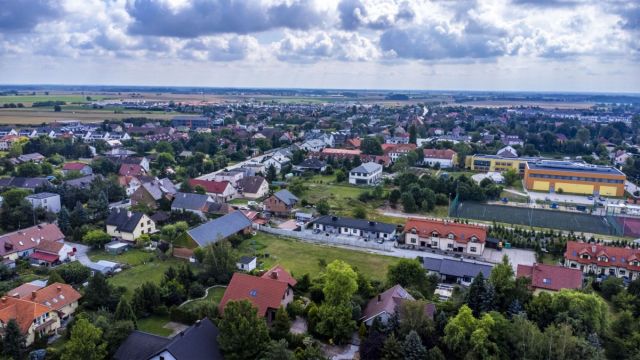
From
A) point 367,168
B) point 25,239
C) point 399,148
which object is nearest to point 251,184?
point 367,168

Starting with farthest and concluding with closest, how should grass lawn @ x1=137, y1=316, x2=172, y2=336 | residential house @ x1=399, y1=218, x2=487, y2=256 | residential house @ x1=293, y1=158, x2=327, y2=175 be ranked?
residential house @ x1=293, y1=158, x2=327, y2=175
residential house @ x1=399, y1=218, x2=487, y2=256
grass lawn @ x1=137, y1=316, x2=172, y2=336

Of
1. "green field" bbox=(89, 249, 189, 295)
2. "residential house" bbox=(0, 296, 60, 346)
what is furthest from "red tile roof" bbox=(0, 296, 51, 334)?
"green field" bbox=(89, 249, 189, 295)

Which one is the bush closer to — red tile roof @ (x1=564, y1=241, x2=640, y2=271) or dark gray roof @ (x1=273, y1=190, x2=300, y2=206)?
dark gray roof @ (x1=273, y1=190, x2=300, y2=206)

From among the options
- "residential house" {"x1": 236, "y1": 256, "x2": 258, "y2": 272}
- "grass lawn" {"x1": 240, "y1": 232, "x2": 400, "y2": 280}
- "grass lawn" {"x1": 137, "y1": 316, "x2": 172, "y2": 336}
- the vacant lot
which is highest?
the vacant lot

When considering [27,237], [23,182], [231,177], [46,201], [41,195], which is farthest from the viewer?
[231,177]

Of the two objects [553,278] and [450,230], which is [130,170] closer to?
[450,230]

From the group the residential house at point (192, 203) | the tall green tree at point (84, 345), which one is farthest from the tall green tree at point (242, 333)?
the residential house at point (192, 203)

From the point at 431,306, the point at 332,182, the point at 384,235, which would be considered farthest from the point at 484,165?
the point at 431,306
